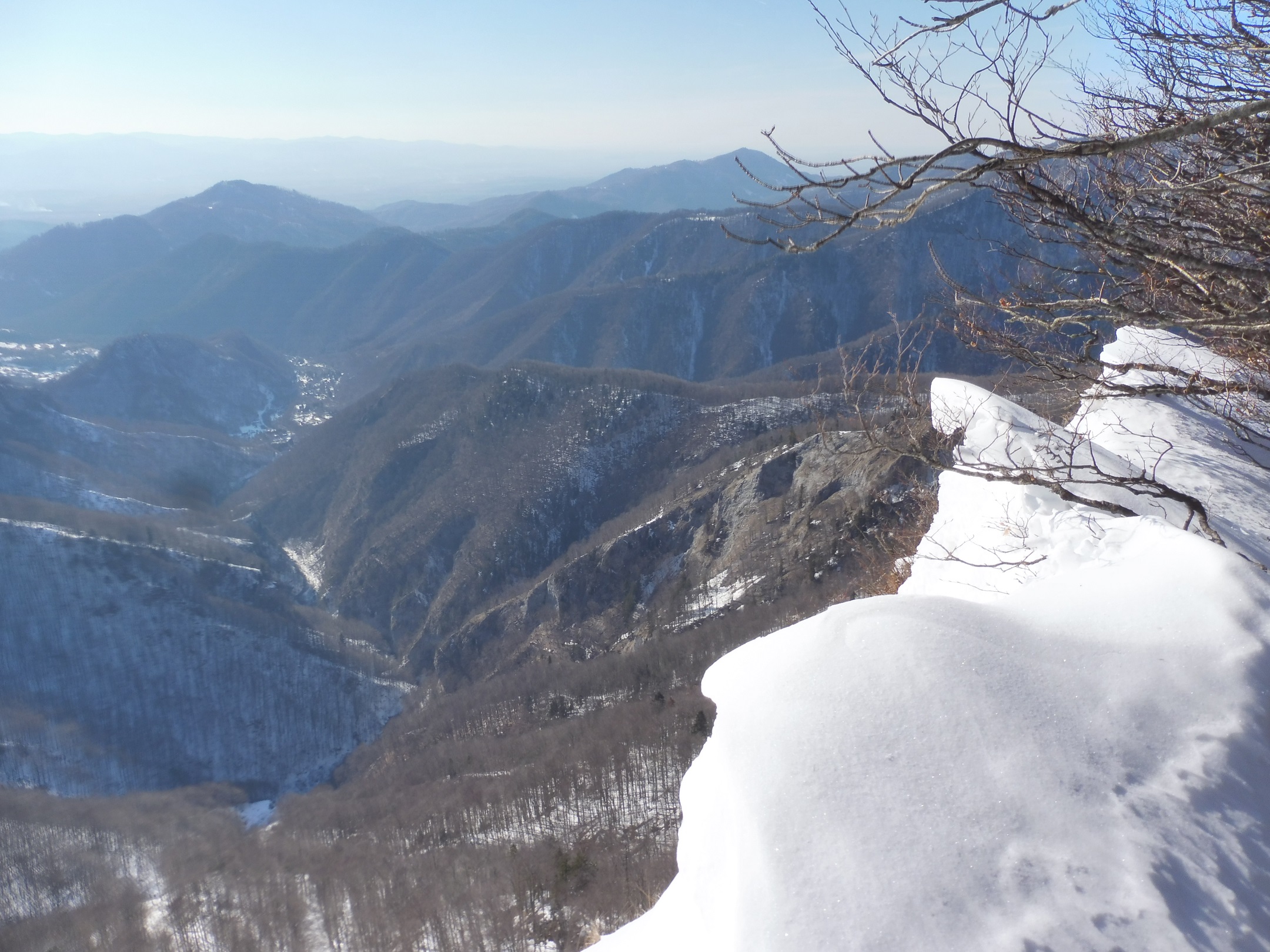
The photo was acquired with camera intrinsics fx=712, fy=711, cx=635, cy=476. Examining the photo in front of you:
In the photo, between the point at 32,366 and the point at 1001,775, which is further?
the point at 32,366

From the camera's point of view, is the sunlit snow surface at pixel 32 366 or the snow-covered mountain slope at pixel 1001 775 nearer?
the snow-covered mountain slope at pixel 1001 775

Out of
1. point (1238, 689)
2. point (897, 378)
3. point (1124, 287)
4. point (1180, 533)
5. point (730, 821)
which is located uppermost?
point (1124, 287)

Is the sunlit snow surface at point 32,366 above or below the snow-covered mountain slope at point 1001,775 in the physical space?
below

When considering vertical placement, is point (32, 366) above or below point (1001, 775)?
below

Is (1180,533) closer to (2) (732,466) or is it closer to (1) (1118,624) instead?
(1) (1118,624)

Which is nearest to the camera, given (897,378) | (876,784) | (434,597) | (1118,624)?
(876,784)

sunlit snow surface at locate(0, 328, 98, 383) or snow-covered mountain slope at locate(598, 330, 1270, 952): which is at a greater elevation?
snow-covered mountain slope at locate(598, 330, 1270, 952)

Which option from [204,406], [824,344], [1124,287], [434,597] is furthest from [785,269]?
[1124,287]

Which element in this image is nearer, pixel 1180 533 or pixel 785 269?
pixel 1180 533
